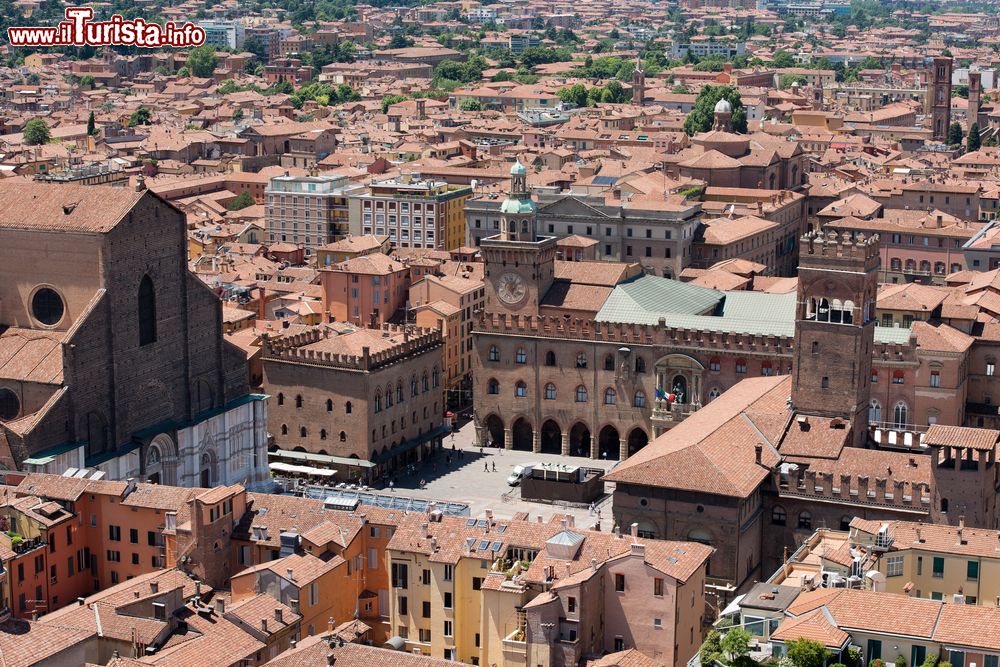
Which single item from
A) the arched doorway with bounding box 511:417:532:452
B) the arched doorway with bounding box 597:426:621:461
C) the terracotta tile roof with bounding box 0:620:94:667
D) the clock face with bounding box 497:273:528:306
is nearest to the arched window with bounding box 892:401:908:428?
the arched doorway with bounding box 597:426:621:461

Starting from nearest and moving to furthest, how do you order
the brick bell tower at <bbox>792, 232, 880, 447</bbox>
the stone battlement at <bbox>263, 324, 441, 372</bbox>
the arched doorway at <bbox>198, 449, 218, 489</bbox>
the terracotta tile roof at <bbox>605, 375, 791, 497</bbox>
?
the terracotta tile roof at <bbox>605, 375, 791, 497</bbox>, the brick bell tower at <bbox>792, 232, 880, 447</bbox>, the arched doorway at <bbox>198, 449, 218, 489</bbox>, the stone battlement at <bbox>263, 324, 441, 372</bbox>

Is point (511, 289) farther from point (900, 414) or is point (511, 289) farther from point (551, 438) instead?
point (900, 414)

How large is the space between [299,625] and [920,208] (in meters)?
99.0

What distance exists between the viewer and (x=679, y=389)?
98.6 meters

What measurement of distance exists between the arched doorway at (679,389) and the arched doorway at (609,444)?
417 cm

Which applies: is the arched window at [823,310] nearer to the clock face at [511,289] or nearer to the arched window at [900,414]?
the arched window at [900,414]

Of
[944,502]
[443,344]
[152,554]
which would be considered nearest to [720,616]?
[944,502]

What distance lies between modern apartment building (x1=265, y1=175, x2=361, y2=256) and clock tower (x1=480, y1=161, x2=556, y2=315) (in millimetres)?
42381

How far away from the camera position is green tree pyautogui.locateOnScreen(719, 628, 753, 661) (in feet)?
192

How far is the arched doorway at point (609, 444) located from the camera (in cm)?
10100

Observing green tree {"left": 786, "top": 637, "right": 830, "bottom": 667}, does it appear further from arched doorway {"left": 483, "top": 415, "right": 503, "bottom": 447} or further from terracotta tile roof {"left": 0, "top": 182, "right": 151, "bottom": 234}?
arched doorway {"left": 483, "top": 415, "right": 503, "bottom": 447}

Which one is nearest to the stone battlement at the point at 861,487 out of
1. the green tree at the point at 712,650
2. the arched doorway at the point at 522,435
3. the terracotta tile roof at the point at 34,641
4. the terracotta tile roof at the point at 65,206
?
the green tree at the point at 712,650

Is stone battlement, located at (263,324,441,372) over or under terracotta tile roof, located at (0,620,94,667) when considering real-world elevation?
over

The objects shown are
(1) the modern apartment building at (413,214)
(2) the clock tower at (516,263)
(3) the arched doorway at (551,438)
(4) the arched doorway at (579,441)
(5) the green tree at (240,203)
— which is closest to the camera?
(4) the arched doorway at (579,441)
